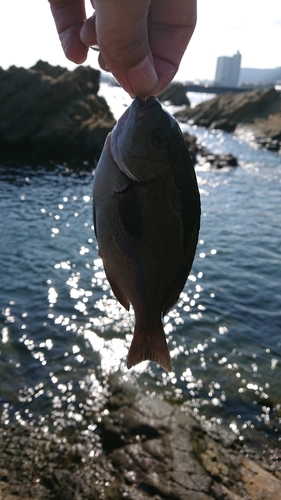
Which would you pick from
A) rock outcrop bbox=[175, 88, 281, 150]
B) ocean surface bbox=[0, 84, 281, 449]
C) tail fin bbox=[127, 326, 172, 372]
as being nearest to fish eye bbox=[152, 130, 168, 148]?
tail fin bbox=[127, 326, 172, 372]

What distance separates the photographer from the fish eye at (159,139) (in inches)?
106

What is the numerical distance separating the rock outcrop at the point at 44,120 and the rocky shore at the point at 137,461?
29015 mm

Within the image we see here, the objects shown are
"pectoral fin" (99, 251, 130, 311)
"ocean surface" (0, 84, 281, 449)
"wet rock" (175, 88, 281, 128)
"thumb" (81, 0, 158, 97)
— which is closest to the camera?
"thumb" (81, 0, 158, 97)

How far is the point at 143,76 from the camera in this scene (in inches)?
93.4

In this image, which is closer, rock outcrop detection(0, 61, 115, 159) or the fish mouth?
the fish mouth

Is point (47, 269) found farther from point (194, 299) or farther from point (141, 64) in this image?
point (141, 64)

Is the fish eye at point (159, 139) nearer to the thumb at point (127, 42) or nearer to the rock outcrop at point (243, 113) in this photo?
the thumb at point (127, 42)

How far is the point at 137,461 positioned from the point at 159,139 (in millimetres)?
5565

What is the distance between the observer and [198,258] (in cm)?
1609

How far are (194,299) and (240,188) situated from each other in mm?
17474

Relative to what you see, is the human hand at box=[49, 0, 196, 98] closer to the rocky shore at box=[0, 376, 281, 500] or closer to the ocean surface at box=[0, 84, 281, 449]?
the rocky shore at box=[0, 376, 281, 500]

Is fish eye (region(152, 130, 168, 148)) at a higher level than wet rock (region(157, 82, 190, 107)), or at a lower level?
higher

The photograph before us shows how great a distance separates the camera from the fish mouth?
2.70 m

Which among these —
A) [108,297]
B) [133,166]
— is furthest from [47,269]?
[133,166]
